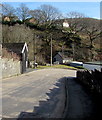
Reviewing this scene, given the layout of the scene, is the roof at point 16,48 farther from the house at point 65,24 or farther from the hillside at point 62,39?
Result: the house at point 65,24

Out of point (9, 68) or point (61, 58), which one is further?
point (61, 58)

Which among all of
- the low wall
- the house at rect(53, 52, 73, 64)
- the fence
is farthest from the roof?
the house at rect(53, 52, 73, 64)

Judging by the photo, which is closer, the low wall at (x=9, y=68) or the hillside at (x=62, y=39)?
the low wall at (x=9, y=68)

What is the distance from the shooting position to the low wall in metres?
21.6

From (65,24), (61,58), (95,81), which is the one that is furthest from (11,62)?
(65,24)

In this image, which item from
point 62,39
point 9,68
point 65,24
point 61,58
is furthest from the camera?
point 65,24

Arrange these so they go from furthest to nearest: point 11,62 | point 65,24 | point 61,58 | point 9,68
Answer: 1. point 65,24
2. point 61,58
3. point 11,62
4. point 9,68

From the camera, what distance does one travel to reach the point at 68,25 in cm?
9462

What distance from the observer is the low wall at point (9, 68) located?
2159 cm

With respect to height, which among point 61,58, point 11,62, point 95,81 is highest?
point 61,58

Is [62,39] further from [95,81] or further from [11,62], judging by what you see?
[95,81]

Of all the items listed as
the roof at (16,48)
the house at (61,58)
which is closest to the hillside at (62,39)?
the house at (61,58)

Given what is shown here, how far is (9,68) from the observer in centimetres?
2359

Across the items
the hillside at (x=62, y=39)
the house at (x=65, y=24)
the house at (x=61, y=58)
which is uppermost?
the house at (x=65, y=24)
